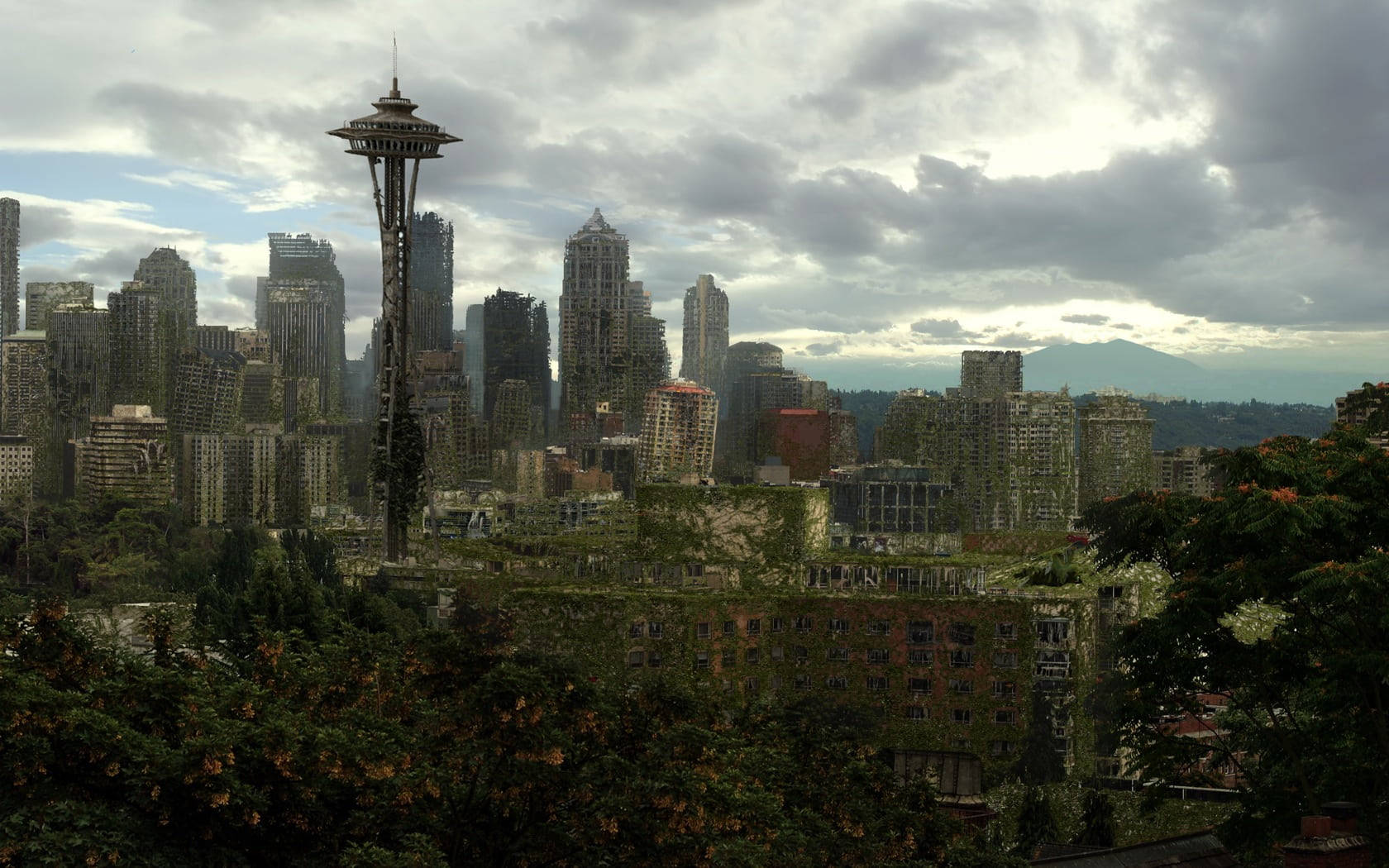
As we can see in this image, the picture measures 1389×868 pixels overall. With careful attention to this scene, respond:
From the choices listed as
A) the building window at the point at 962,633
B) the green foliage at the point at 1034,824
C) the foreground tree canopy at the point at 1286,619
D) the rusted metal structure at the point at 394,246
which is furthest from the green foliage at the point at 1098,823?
the rusted metal structure at the point at 394,246

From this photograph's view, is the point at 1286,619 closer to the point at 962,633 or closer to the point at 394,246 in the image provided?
the point at 962,633

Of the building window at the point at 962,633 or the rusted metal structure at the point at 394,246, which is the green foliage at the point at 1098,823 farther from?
the rusted metal structure at the point at 394,246

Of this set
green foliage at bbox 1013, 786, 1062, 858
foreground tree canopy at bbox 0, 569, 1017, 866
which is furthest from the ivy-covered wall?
foreground tree canopy at bbox 0, 569, 1017, 866

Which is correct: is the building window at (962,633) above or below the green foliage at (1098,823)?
above

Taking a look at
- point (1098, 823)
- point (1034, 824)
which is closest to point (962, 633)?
point (1034, 824)

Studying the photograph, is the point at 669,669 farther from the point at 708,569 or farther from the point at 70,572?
the point at 70,572

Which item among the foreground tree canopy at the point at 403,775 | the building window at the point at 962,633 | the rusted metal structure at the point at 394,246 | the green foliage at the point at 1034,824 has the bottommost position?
the green foliage at the point at 1034,824

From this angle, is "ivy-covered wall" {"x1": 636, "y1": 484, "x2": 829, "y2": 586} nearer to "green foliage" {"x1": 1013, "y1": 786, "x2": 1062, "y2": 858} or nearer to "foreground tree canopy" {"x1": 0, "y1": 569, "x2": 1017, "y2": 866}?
"green foliage" {"x1": 1013, "y1": 786, "x2": 1062, "y2": 858}

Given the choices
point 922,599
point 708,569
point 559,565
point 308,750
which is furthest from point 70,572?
point 308,750
